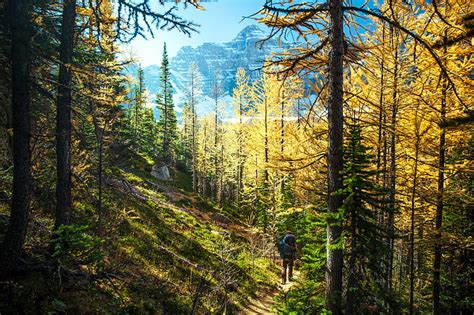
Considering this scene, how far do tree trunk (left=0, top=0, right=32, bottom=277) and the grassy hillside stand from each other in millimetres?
670

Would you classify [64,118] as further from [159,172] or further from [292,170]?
[159,172]

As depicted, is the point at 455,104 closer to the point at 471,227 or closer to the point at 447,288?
the point at 471,227

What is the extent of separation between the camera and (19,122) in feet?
17.5

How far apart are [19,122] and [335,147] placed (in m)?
6.27

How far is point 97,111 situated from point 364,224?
955 cm

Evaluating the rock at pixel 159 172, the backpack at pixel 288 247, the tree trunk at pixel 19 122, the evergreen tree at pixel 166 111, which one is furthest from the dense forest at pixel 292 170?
the evergreen tree at pixel 166 111

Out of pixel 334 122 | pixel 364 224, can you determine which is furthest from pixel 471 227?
pixel 334 122

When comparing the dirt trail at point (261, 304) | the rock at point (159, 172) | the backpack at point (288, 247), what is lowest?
the dirt trail at point (261, 304)

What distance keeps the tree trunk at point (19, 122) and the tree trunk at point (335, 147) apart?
5.98 metres

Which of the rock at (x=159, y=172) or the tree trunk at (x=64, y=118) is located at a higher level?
the tree trunk at (x=64, y=118)

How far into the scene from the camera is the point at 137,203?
18.0 m

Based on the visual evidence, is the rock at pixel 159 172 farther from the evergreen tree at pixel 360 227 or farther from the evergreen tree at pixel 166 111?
the evergreen tree at pixel 360 227

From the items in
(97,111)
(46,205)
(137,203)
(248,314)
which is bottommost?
(248,314)

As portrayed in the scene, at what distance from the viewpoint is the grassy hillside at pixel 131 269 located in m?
5.39
